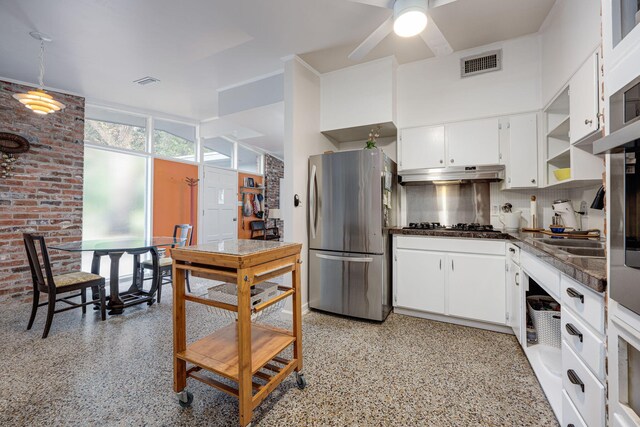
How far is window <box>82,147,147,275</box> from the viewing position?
405 centimetres

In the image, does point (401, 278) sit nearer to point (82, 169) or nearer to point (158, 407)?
point (158, 407)

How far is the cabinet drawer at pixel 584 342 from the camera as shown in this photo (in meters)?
0.97

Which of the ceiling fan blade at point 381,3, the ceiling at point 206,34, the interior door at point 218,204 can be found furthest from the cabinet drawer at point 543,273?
the interior door at point 218,204

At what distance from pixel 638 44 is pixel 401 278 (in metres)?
2.38

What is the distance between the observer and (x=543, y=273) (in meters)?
1.60

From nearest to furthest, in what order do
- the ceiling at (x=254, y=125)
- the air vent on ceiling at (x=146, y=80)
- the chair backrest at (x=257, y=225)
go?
the air vent on ceiling at (x=146, y=80) → the ceiling at (x=254, y=125) → the chair backrest at (x=257, y=225)

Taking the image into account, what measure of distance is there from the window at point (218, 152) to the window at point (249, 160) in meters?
0.27

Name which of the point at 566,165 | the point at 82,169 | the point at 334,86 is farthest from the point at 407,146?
the point at 82,169

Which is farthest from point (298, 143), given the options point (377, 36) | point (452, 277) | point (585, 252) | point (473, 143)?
point (585, 252)

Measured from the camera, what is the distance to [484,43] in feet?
9.14

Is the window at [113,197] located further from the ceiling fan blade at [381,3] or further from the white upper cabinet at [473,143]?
the white upper cabinet at [473,143]

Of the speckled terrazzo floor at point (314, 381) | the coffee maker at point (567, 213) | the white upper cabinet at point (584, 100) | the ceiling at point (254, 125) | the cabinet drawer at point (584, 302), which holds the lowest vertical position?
the speckled terrazzo floor at point (314, 381)

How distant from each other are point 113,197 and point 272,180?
3.72m

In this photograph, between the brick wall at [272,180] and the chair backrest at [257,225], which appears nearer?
the chair backrest at [257,225]
